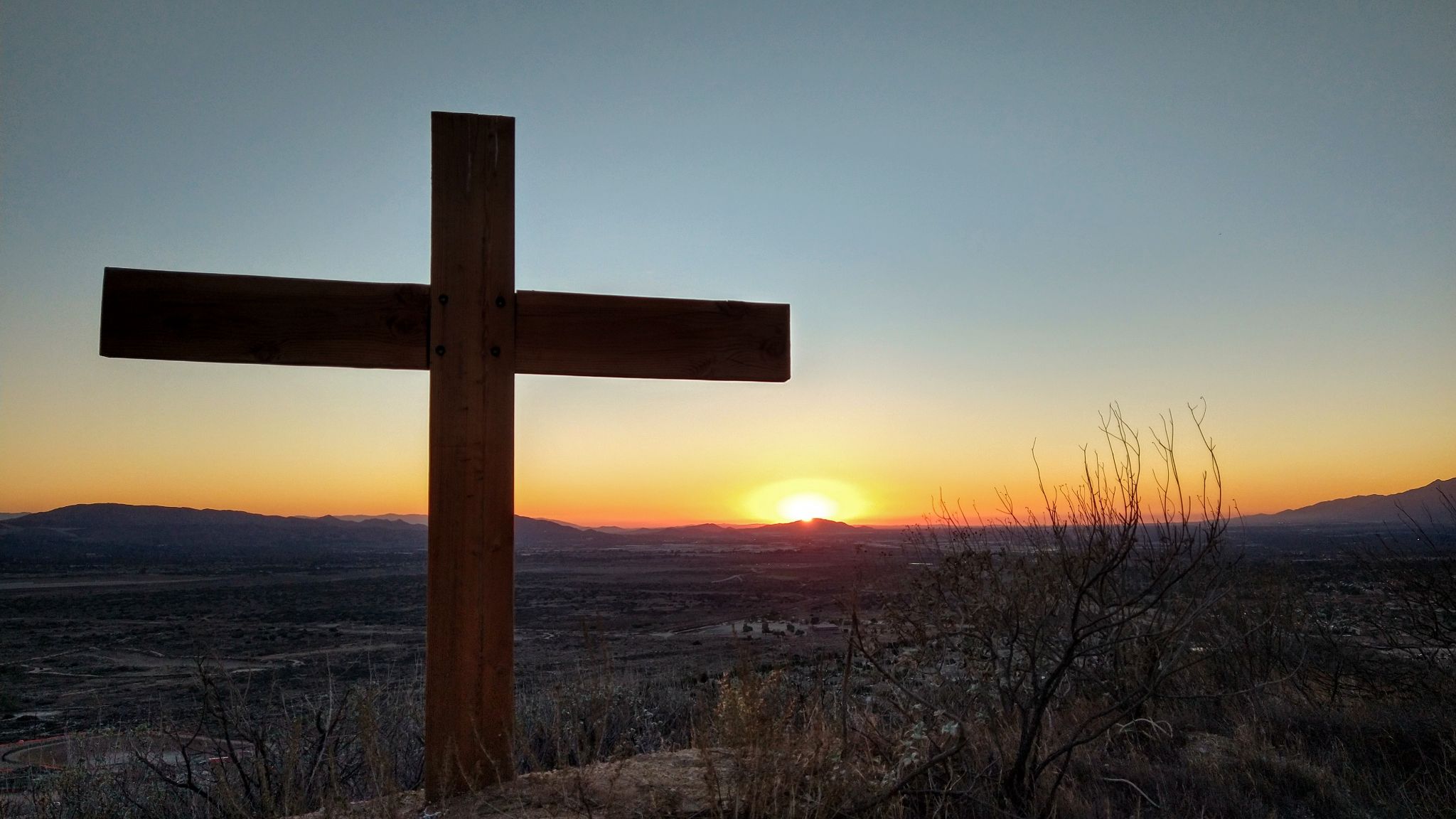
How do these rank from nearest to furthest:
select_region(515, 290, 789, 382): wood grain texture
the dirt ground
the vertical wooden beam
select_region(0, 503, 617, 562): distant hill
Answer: the vertical wooden beam → select_region(515, 290, 789, 382): wood grain texture → the dirt ground → select_region(0, 503, 617, 562): distant hill

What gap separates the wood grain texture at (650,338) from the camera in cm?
299

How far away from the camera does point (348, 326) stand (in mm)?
2867

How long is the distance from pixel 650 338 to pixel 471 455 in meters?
0.80

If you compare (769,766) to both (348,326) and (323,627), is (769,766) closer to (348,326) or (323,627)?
(348,326)

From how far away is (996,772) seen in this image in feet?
10.8

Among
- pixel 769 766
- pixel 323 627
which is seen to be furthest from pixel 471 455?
pixel 323 627

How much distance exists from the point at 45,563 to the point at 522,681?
76988mm

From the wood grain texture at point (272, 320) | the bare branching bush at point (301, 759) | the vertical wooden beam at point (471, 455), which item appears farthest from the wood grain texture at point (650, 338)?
the bare branching bush at point (301, 759)

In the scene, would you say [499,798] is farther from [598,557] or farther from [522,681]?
[598,557]

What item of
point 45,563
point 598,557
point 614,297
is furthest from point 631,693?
point 45,563

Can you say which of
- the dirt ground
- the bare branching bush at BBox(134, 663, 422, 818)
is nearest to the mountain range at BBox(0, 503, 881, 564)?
the dirt ground

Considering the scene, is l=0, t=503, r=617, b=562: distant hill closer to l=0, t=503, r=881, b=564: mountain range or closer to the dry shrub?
l=0, t=503, r=881, b=564: mountain range

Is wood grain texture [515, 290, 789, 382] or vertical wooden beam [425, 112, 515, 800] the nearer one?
vertical wooden beam [425, 112, 515, 800]

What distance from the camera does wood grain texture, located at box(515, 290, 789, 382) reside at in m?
2.99
